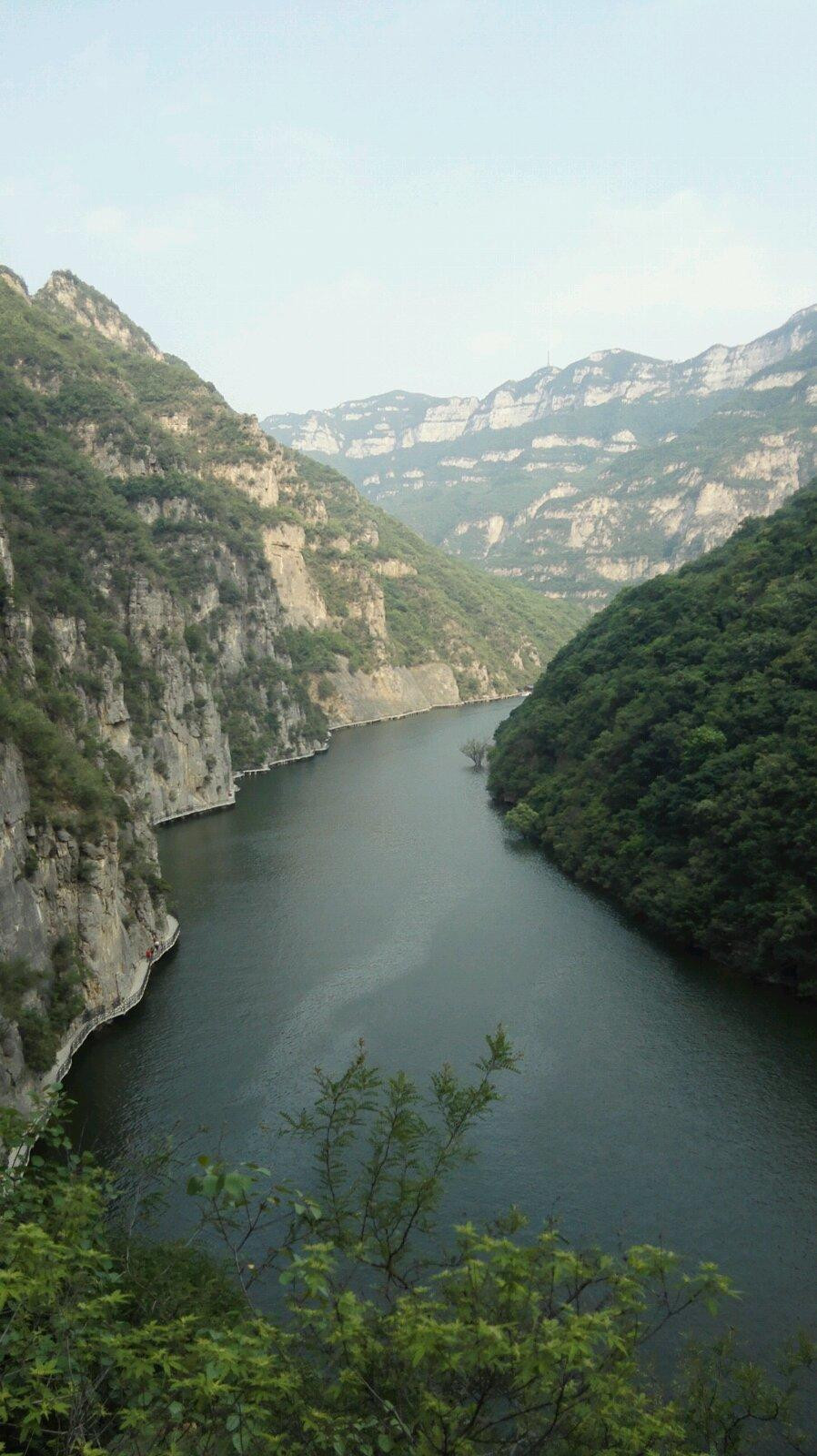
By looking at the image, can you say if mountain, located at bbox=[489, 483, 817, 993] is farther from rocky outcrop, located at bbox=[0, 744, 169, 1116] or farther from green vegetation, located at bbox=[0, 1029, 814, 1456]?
green vegetation, located at bbox=[0, 1029, 814, 1456]

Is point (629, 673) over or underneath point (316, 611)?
underneath

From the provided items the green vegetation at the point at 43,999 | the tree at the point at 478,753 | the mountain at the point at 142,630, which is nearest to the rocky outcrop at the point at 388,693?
the mountain at the point at 142,630

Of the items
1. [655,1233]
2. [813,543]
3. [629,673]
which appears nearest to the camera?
[655,1233]

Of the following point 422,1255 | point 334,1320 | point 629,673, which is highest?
point 629,673

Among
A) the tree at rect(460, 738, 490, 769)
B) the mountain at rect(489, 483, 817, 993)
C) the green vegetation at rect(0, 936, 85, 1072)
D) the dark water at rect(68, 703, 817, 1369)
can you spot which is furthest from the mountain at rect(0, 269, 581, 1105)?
the mountain at rect(489, 483, 817, 993)

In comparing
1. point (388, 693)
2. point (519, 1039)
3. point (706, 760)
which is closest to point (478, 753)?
point (706, 760)

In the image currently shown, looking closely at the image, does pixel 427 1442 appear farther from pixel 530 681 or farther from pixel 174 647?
pixel 530 681

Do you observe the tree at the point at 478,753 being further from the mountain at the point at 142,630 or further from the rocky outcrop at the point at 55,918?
the rocky outcrop at the point at 55,918

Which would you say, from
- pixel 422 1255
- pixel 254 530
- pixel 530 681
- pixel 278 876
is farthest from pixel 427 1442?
pixel 530 681
